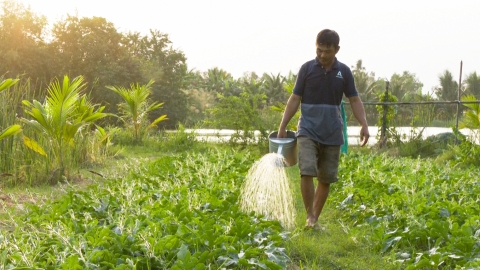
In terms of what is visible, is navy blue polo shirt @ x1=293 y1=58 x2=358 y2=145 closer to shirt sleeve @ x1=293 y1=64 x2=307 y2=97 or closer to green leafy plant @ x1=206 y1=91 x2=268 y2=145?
shirt sleeve @ x1=293 y1=64 x2=307 y2=97

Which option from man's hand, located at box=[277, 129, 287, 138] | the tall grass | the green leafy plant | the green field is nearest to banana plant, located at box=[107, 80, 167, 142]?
the green leafy plant

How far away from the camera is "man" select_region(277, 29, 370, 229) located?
5.55m

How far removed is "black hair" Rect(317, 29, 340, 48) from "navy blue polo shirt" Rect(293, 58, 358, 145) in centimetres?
26

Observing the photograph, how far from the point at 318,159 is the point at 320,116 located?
506 millimetres

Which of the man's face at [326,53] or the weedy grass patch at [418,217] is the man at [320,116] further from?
the weedy grass patch at [418,217]

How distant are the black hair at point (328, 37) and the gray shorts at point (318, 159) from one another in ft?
3.23

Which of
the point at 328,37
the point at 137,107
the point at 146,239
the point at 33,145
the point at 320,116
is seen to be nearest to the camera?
the point at 146,239

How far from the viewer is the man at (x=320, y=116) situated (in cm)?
555

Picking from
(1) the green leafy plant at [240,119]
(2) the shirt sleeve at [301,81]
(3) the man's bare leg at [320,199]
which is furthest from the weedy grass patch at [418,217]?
(1) the green leafy plant at [240,119]

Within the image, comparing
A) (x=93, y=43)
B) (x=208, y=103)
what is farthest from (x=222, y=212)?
(x=208, y=103)

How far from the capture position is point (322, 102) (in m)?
5.61

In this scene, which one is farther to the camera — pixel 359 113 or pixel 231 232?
pixel 359 113

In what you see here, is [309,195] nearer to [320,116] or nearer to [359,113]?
[320,116]

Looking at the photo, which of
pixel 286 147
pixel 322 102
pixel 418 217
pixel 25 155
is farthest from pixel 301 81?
pixel 25 155
